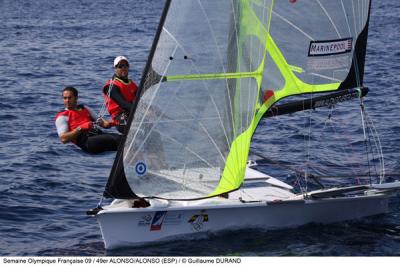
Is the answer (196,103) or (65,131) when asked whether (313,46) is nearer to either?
(196,103)

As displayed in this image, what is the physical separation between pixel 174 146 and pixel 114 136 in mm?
1007

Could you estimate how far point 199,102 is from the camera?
1111 cm

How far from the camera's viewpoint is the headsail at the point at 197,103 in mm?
10805

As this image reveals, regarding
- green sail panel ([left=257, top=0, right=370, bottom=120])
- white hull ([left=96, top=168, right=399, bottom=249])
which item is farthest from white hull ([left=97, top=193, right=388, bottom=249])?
green sail panel ([left=257, top=0, right=370, bottom=120])

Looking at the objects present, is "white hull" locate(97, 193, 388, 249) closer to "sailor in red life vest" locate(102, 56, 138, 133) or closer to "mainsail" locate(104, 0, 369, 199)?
"mainsail" locate(104, 0, 369, 199)

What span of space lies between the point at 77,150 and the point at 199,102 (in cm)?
624

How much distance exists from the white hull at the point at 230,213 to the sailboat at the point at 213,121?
1 cm

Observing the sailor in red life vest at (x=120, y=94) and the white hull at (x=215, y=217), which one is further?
the sailor in red life vest at (x=120, y=94)

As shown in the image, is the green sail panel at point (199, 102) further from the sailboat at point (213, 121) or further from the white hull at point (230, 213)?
the white hull at point (230, 213)

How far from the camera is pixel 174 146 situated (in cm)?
1102

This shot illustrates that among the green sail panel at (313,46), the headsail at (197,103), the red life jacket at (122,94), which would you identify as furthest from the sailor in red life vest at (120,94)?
the green sail panel at (313,46)

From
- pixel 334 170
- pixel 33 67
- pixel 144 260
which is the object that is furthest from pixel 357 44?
pixel 33 67

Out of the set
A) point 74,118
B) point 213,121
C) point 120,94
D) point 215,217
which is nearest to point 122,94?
point 120,94

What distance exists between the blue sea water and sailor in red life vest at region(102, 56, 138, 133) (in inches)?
69.3
